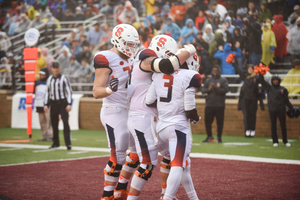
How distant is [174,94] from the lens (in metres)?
4.51

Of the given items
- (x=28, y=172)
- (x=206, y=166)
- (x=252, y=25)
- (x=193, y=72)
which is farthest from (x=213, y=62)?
(x=193, y=72)

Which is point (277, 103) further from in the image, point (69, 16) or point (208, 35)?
point (69, 16)

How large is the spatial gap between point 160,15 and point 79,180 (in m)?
11.9

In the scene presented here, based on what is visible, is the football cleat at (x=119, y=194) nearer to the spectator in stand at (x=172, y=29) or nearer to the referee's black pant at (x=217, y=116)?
the referee's black pant at (x=217, y=116)

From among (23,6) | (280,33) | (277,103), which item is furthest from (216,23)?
(23,6)

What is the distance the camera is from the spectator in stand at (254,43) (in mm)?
14000

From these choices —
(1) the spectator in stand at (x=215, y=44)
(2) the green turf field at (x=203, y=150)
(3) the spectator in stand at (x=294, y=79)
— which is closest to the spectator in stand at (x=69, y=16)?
(1) the spectator in stand at (x=215, y=44)

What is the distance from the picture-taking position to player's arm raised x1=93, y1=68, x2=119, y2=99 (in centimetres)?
461

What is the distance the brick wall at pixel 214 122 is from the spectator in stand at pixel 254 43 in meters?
1.59

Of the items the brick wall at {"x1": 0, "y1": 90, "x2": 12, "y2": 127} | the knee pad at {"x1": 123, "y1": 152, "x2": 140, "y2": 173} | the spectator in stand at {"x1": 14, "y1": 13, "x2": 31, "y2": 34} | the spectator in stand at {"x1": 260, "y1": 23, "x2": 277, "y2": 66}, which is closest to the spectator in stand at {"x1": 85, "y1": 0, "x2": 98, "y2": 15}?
the spectator in stand at {"x1": 14, "y1": 13, "x2": 31, "y2": 34}

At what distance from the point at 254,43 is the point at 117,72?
33.1 ft

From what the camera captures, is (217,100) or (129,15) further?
(129,15)

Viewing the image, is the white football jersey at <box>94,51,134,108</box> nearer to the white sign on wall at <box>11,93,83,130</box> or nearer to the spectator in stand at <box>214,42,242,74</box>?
the spectator in stand at <box>214,42,242,74</box>

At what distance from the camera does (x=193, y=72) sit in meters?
4.53
